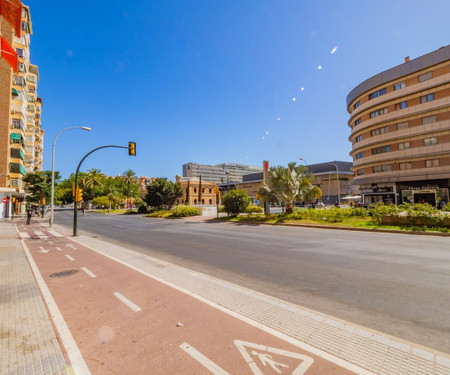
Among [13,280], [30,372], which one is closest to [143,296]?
[30,372]

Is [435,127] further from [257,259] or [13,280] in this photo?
[13,280]

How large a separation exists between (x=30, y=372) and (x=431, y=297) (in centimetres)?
653

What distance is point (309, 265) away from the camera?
7254mm

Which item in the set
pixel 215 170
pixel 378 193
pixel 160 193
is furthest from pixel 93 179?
pixel 215 170

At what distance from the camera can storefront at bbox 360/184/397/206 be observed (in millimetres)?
34469

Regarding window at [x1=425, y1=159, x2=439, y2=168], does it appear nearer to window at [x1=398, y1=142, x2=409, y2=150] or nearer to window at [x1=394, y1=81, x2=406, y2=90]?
window at [x1=398, y1=142, x2=409, y2=150]

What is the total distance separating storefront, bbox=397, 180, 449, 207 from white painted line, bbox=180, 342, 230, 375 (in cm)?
3305

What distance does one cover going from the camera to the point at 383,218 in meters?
16.5

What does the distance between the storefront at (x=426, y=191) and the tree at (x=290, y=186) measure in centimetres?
1461

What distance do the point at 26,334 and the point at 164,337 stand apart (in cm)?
210

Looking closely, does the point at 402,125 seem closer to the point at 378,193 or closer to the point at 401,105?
the point at 401,105

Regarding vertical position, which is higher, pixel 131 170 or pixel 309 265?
pixel 131 170

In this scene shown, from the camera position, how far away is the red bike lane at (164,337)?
274 cm

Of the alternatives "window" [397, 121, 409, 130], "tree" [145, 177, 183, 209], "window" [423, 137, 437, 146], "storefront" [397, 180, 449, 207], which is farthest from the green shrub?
"window" [423, 137, 437, 146]
